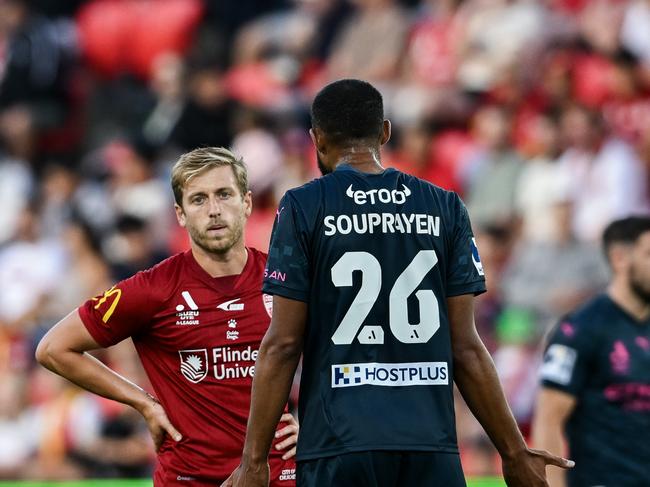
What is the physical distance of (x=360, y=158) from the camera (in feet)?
15.8

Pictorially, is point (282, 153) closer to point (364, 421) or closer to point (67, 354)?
point (67, 354)

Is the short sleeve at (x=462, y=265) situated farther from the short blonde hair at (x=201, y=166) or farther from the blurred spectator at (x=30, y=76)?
the blurred spectator at (x=30, y=76)

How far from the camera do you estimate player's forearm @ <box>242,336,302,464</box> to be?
4.61 meters

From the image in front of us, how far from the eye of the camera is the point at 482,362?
15.7ft

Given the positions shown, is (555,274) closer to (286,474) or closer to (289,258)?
(286,474)

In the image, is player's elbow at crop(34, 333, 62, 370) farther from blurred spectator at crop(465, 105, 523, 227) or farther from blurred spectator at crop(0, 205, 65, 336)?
blurred spectator at crop(0, 205, 65, 336)

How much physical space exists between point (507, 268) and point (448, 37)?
294 centimetres

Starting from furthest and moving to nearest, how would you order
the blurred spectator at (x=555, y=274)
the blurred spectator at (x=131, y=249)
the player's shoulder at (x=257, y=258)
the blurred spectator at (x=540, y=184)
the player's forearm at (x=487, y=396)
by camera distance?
the blurred spectator at (x=131, y=249) → the blurred spectator at (x=540, y=184) → the blurred spectator at (x=555, y=274) → the player's shoulder at (x=257, y=258) → the player's forearm at (x=487, y=396)

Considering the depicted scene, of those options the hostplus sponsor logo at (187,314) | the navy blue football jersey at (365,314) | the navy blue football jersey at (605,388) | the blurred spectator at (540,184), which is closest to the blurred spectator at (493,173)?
the blurred spectator at (540,184)

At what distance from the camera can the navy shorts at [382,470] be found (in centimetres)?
454

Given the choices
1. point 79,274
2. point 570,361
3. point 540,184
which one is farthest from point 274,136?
point 570,361

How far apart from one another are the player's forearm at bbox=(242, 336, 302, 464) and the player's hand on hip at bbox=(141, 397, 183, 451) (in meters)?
1.06

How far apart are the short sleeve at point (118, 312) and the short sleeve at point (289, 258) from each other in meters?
1.19

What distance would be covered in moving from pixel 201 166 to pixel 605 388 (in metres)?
2.58
